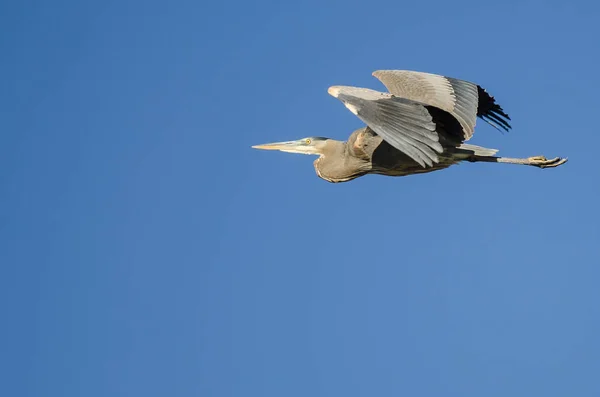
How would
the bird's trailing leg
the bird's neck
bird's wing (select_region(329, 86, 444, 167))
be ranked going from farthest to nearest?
the bird's trailing leg < the bird's neck < bird's wing (select_region(329, 86, 444, 167))

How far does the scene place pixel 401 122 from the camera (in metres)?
9.25

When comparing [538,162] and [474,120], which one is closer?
[474,120]

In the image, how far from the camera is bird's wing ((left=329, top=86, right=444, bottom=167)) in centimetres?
904

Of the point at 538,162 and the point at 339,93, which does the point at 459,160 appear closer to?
the point at 538,162

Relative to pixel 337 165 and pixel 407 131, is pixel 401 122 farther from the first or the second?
pixel 337 165

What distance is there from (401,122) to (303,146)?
2.77 meters

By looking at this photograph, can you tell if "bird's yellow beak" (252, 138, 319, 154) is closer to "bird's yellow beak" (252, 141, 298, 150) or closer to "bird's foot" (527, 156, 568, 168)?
"bird's yellow beak" (252, 141, 298, 150)

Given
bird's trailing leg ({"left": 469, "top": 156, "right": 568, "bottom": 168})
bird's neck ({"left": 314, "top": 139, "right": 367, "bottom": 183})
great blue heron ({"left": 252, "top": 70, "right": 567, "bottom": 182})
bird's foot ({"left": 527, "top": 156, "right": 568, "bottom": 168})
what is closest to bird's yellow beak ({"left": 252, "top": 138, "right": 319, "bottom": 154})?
great blue heron ({"left": 252, "top": 70, "right": 567, "bottom": 182})

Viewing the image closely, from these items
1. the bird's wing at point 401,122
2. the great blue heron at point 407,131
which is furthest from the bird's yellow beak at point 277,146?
the bird's wing at point 401,122

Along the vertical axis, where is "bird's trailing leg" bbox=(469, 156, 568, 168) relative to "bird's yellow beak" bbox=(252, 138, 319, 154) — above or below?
below

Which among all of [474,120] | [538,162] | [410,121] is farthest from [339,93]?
[538,162]

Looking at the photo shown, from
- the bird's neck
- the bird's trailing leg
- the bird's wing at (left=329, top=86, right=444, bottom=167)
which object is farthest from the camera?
the bird's trailing leg

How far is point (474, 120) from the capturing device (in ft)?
33.0

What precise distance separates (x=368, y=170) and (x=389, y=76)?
106 centimetres
